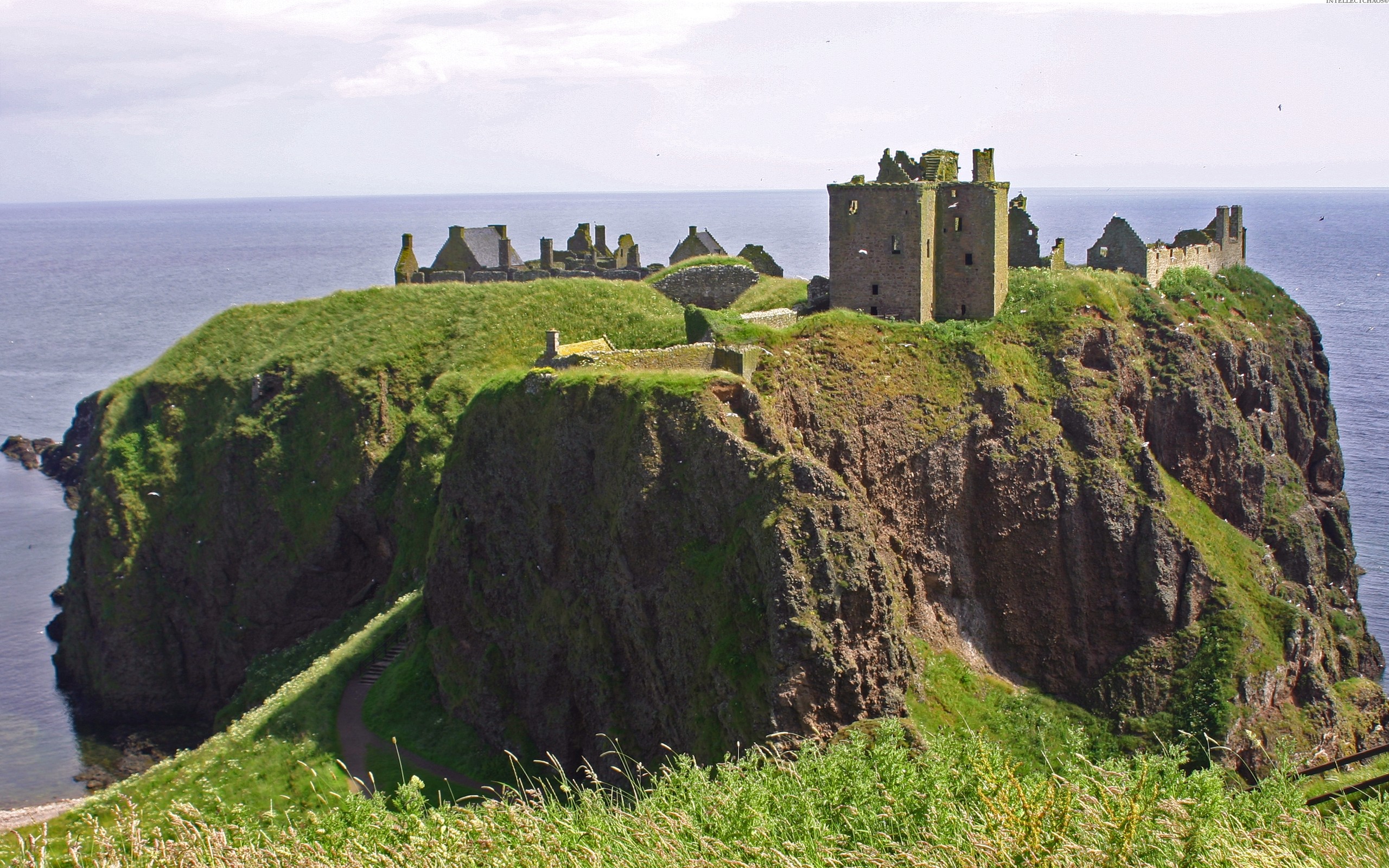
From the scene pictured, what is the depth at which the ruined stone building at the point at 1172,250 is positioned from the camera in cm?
5762

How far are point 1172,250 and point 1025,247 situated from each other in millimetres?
9590

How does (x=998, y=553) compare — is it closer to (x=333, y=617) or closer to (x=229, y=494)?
(x=333, y=617)

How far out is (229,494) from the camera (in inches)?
2441

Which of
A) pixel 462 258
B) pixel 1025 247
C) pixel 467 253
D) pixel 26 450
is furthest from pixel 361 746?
pixel 26 450

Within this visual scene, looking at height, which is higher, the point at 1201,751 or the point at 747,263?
the point at 747,263

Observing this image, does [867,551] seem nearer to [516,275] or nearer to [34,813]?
[34,813]

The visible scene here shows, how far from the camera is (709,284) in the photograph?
61375 millimetres

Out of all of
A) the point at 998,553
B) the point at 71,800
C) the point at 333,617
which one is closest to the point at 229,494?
the point at 333,617

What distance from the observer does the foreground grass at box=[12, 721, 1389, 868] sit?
16438mm

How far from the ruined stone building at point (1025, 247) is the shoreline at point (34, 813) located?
4138cm

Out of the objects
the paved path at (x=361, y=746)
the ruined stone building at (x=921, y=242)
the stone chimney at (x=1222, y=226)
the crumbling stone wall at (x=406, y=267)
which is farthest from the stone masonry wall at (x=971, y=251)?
the crumbling stone wall at (x=406, y=267)

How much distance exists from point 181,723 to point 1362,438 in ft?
243

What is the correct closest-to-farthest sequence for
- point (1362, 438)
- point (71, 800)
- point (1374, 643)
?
1. point (71, 800)
2. point (1374, 643)
3. point (1362, 438)

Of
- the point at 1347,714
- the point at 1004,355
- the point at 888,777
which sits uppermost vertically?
the point at 1004,355
